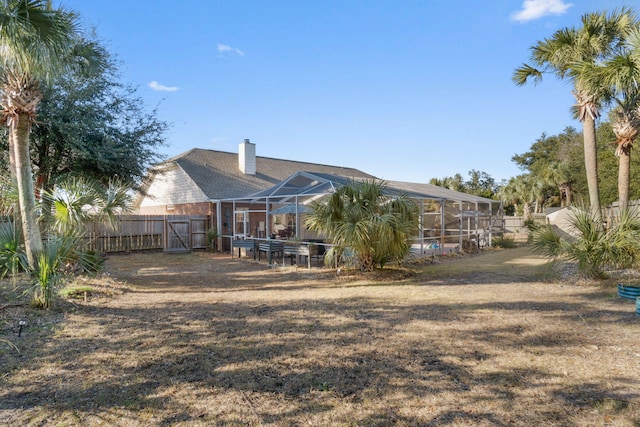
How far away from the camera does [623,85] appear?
8656 mm

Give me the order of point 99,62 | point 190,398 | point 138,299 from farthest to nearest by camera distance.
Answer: point 99,62 < point 138,299 < point 190,398

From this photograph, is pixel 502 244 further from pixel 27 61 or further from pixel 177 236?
pixel 27 61

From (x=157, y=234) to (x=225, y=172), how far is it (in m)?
6.31

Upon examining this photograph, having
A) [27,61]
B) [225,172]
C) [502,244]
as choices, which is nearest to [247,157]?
[225,172]

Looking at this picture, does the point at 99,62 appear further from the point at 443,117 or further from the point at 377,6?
the point at 443,117

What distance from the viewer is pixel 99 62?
9359mm

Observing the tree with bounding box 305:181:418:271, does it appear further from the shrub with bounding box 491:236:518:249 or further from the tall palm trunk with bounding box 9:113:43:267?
the shrub with bounding box 491:236:518:249

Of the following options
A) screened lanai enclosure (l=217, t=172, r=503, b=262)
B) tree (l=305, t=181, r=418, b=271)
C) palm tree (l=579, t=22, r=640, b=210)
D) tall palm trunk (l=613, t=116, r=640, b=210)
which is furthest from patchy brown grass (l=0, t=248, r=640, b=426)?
screened lanai enclosure (l=217, t=172, r=503, b=262)

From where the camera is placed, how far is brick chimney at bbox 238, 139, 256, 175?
25312 mm

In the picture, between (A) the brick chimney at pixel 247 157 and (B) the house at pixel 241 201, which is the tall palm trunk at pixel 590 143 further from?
(A) the brick chimney at pixel 247 157

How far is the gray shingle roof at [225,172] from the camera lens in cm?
2158

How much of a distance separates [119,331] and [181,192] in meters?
17.9

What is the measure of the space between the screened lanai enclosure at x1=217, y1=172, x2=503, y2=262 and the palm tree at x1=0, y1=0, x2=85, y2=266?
8.35 meters

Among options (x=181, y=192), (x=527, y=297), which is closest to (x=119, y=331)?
(x=527, y=297)
